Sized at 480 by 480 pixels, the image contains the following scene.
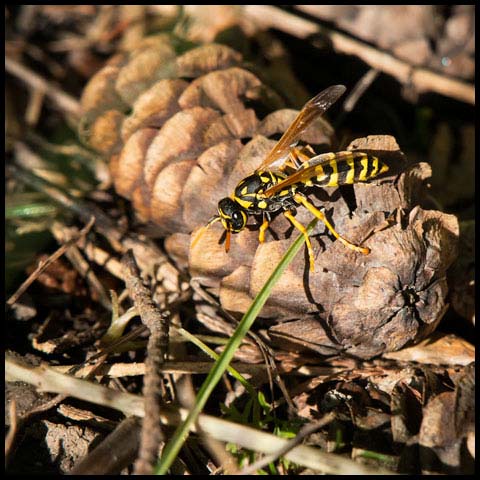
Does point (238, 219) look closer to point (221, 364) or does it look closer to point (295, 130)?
point (295, 130)

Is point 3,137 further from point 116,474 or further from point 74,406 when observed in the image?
point 116,474

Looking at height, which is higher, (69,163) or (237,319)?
(69,163)

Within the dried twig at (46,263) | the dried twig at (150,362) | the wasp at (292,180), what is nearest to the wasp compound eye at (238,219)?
the wasp at (292,180)

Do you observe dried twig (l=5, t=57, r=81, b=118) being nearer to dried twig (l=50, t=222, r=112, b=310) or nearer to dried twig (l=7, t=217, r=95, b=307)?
dried twig (l=50, t=222, r=112, b=310)

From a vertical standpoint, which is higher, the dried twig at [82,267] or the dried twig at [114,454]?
the dried twig at [82,267]

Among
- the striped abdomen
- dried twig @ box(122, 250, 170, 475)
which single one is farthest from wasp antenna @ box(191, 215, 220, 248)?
the striped abdomen

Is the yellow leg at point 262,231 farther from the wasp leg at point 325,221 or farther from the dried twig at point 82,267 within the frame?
the dried twig at point 82,267

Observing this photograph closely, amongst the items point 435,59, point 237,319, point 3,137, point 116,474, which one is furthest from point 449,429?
point 3,137
